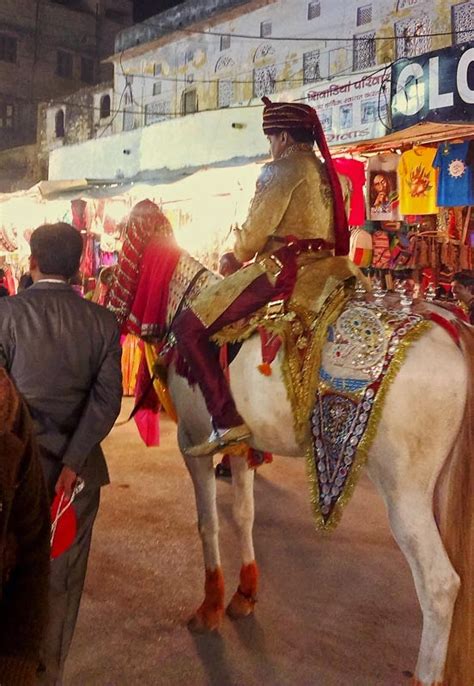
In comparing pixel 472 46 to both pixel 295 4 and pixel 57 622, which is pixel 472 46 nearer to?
pixel 57 622

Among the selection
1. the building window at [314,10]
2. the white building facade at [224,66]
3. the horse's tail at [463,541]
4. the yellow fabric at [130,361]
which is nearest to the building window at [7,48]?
the white building facade at [224,66]

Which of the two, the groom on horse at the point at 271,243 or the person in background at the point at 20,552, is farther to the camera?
the groom on horse at the point at 271,243

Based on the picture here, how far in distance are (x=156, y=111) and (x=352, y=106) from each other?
17.0 meters

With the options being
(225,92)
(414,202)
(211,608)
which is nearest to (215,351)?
(211,608)

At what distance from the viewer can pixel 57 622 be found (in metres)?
2.42

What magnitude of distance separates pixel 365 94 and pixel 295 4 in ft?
43.4

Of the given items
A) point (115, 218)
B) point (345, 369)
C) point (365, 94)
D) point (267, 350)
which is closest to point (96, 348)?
point (267, 350)

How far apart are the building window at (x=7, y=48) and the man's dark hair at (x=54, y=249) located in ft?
105

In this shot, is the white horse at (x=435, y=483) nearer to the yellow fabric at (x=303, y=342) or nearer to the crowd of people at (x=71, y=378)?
the yellow fabric at (x=303, y=342)

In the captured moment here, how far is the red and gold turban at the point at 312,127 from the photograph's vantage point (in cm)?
308

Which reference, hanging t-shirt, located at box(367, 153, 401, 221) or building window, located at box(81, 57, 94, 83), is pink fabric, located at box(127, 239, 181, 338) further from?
building window, located at box(81, 57, 94, 83)

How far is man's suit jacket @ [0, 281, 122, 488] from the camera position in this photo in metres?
2.33

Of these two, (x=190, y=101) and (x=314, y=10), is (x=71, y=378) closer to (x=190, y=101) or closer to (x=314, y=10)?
(x=314, y=10)

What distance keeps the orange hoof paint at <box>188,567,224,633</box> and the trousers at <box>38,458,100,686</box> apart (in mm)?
950
